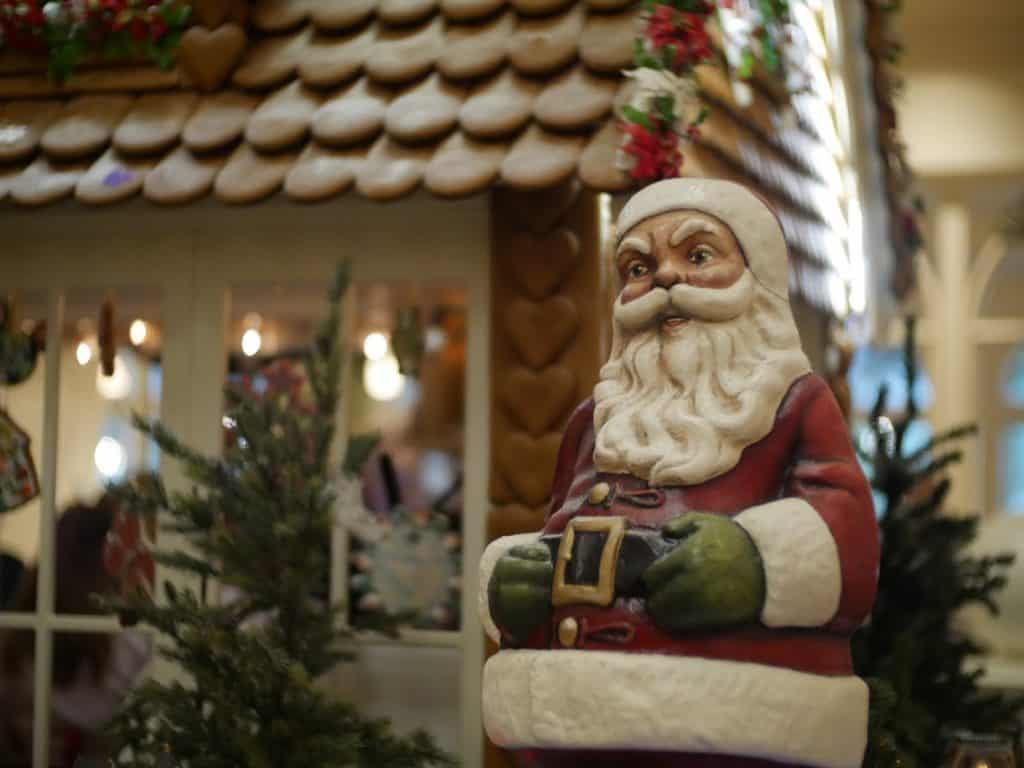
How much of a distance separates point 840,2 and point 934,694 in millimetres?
2335

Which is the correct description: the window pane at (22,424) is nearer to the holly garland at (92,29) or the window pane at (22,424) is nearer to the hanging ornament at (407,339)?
the holly garland at (92,29)

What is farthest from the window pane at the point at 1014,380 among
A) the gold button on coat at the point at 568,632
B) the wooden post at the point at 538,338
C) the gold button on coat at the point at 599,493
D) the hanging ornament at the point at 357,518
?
the gold button on coat at the point at 568,632

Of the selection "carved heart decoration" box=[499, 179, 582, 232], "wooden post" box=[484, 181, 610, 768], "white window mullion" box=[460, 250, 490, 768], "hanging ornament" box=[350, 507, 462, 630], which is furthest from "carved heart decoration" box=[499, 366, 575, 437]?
"hanging ornament" box=[350, 507, 462, 630]

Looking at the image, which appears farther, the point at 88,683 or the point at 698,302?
the point at 88,683

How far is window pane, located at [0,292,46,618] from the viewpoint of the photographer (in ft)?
12.8

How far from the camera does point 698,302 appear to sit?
2424 millimetres

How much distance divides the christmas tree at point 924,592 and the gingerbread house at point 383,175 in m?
0.89

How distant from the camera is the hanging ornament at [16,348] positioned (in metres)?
3.94

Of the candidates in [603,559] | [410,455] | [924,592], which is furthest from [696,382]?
[410,455]

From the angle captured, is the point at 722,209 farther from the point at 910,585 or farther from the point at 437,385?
the point at 437,385

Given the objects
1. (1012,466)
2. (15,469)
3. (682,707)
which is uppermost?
(1012,466)

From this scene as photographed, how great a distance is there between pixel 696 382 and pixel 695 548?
328 millimetres

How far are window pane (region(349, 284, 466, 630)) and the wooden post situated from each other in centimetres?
36

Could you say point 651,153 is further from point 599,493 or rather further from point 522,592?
point 522,592
